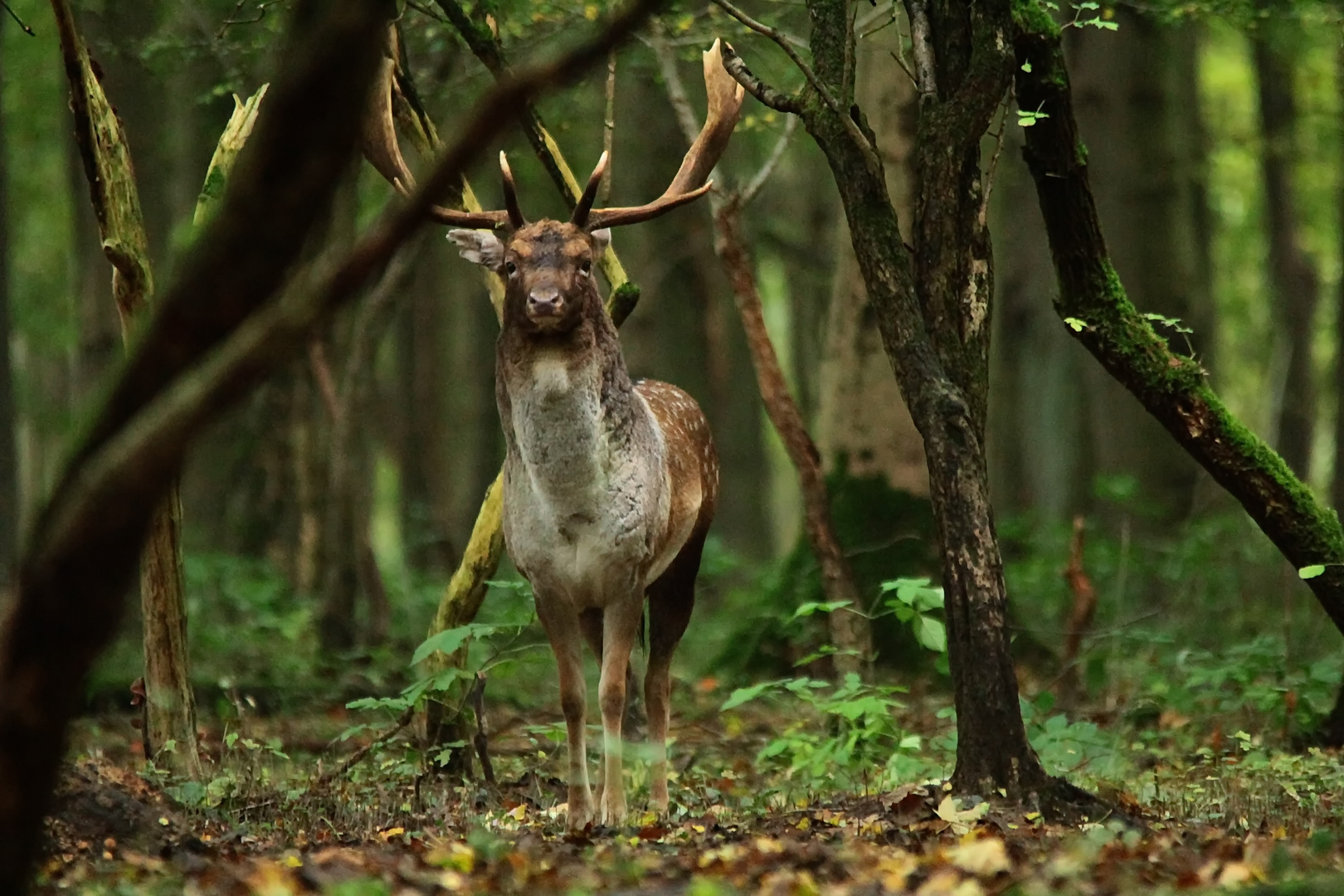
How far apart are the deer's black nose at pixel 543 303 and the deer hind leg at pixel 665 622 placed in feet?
6.54

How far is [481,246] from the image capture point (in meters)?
8.16

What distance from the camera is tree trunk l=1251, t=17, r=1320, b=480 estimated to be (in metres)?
19.2

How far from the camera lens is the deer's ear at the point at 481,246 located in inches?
320

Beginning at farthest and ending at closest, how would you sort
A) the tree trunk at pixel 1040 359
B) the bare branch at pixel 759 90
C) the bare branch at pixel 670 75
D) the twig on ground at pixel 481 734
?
1. the tree trunk at pixel 1040 359
2. the bare branch at pixel 670 75
3. the twig on ground at pixel 481 734
4. the bare branch at pixel 759 90

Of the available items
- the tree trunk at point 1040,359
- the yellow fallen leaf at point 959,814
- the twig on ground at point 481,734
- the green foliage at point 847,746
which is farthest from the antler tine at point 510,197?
the tree trunk at point 1040,359

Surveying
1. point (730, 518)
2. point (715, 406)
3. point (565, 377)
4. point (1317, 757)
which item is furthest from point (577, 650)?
point (730, 518)

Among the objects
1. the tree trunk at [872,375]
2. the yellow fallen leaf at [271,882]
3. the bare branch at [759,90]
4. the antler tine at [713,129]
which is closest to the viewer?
the yellow fallen leaf at [271,882]

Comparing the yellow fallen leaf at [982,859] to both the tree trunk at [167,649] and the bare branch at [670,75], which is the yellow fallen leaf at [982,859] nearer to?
the tree trunk at [167,649]

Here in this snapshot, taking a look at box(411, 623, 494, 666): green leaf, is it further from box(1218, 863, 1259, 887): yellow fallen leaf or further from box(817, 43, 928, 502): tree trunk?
box(817, 43, 928, 502): tree trunk

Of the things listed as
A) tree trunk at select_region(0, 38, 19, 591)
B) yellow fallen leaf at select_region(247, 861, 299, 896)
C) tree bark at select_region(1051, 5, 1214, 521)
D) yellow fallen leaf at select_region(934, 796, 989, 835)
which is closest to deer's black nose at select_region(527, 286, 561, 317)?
yellow fallen leaf at select_region(934, 796, 989, 835)

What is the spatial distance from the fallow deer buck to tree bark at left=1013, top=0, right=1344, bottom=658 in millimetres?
1662

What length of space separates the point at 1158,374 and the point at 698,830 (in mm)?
2966

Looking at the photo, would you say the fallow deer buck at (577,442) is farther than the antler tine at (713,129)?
No

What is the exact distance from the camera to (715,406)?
22.2m
